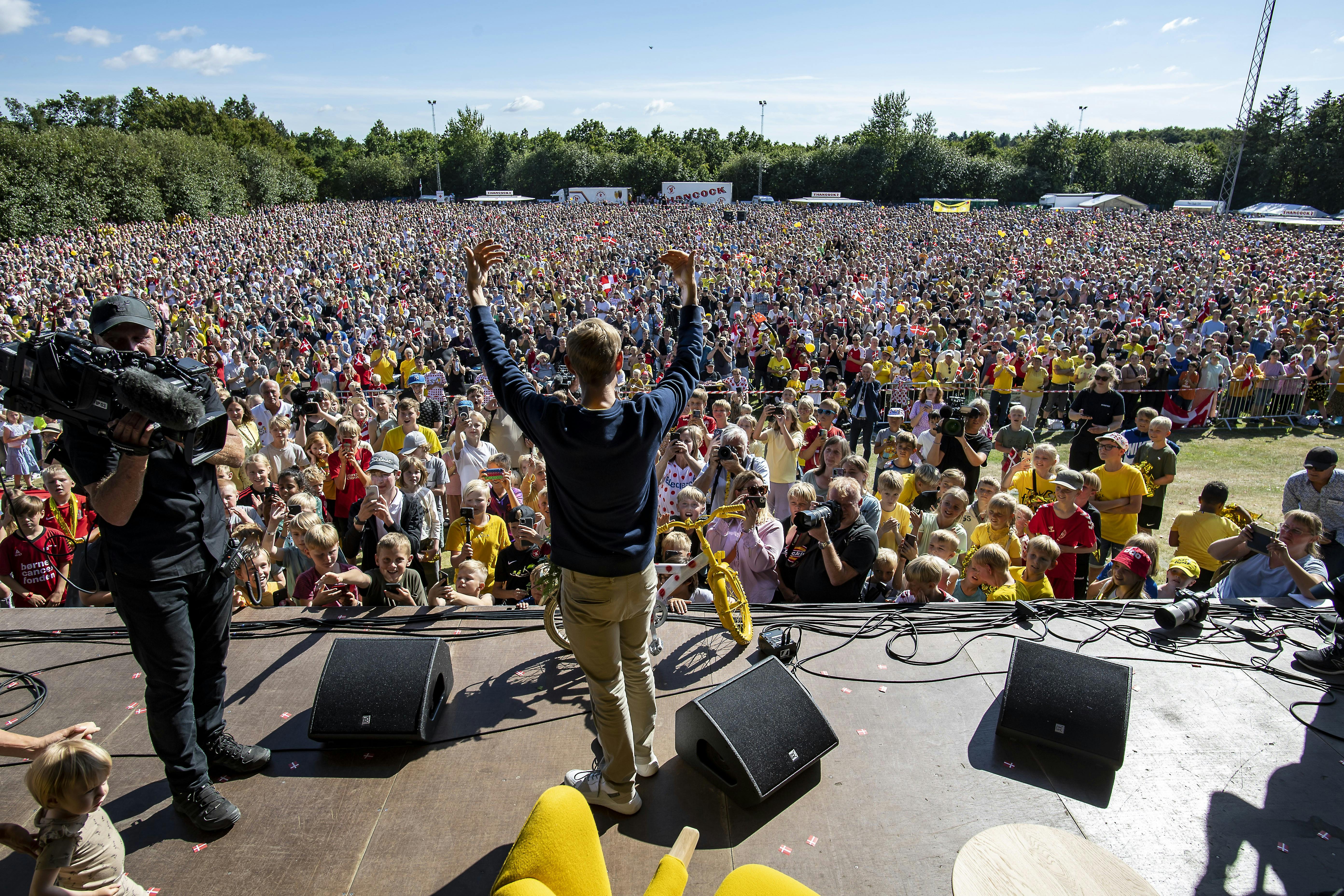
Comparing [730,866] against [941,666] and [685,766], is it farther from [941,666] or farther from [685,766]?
[941,666]

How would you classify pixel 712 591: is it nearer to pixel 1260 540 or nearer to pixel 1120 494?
pixel 1260 540

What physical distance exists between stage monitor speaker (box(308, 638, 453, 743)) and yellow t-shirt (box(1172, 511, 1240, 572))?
5.44m

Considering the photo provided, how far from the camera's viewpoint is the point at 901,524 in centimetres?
586

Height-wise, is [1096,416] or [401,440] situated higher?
[1096,416]

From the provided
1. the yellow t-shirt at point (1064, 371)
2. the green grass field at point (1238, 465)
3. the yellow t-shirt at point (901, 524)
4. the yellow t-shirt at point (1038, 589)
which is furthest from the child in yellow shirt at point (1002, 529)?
the yellow t-shirt at point (1064, 371)

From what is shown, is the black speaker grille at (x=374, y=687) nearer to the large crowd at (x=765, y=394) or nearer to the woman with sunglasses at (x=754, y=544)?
the large crowd at (x=765, y=394)

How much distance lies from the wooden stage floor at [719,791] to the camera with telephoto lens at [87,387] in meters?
1.59

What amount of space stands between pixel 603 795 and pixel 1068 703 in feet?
6.79

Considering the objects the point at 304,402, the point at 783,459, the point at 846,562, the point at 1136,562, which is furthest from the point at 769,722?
the point at 304,402

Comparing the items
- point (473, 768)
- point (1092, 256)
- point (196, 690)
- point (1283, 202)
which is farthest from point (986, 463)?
point (1283, 202)

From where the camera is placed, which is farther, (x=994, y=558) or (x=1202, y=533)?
(x=1202, y=533)

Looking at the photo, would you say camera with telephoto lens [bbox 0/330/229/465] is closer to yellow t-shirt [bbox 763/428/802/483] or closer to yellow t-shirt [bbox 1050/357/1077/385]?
yellow t-shirt [bbox 763/428/802/483]

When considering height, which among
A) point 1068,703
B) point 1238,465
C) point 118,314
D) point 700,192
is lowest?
point 1238,465

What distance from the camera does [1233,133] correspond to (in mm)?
64250
